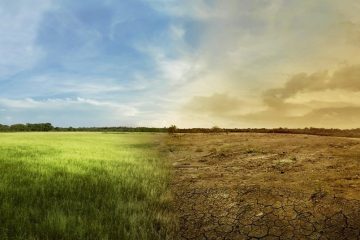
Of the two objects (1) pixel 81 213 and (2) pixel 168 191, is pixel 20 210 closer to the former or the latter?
(1) pixel 81 213

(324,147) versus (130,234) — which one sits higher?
(324,147)

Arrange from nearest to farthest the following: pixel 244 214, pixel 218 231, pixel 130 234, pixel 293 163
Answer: pixel 130 234 → pixel 218 231 → pixel 244 214 → pixel 293 163

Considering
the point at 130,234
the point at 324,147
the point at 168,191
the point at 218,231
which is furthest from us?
the point at 324,147

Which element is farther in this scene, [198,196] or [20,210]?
[198,196]

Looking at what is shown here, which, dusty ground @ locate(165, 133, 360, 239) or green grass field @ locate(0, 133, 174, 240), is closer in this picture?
green grass field @ locate(0, 133, 174, 240)

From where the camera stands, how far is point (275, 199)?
8203 millimetres

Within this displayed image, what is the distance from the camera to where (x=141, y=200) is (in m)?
9.27

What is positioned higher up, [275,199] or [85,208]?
[275,199]

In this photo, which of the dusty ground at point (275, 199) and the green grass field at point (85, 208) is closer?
the green grass field at point (85, 208)

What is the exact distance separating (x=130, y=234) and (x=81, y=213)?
5.88ft

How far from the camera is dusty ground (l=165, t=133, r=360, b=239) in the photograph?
6988mm

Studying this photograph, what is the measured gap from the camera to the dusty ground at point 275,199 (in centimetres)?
699

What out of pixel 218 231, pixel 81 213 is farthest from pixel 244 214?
pixel 81 213

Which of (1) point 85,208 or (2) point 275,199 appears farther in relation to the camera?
(1) point 85,208
